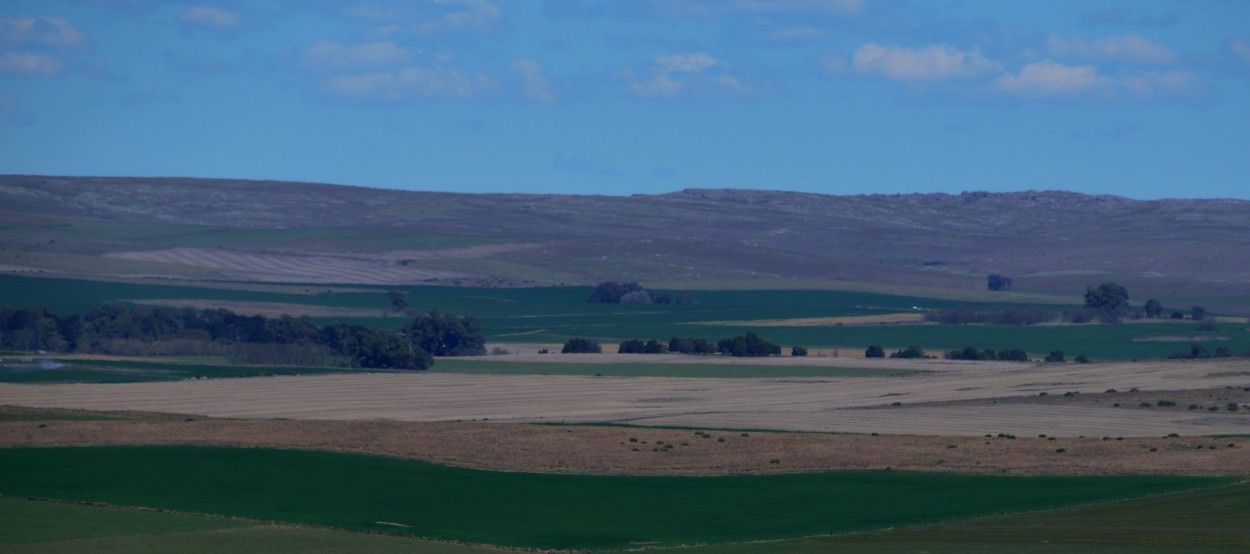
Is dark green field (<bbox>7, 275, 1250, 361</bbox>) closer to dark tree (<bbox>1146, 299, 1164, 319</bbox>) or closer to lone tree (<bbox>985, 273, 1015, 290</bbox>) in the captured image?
dark tree (<bbox>1146, 299, 1164, 319</bbox>)

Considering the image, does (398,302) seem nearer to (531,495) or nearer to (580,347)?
(580,347)

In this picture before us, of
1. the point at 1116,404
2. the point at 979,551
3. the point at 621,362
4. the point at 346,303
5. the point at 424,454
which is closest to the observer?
the point at 979,551

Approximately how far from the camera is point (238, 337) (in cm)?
11288

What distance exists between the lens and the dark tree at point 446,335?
111062 millimetres

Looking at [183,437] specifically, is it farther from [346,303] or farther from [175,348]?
[346,303]

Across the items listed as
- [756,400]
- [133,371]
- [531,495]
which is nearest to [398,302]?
[133,371]

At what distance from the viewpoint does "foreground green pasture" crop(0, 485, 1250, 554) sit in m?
37.0

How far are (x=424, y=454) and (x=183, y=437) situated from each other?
26.8 feet

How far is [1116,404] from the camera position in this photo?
71812 millimetres

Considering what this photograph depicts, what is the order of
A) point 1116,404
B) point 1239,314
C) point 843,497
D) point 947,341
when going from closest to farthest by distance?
1. point 843,497
2. point 1116,404
3. point 947,341
4. point 1239,314

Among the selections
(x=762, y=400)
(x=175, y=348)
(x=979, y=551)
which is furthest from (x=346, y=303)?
(x=979, y=551)

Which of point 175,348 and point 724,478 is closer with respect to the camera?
point 724,478

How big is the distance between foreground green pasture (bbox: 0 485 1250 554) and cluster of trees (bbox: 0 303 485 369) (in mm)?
57060

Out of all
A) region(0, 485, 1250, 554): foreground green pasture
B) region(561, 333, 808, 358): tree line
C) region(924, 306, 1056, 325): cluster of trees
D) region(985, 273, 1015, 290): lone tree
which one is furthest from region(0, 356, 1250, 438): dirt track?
region(985, 273, 1015, 290): lone tree
